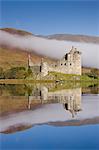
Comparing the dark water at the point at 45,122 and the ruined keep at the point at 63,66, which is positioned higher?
the ruined keep at the point at 63,66

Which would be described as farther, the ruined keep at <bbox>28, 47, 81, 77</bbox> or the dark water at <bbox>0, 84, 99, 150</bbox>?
the ruined keep at <bbox>28, 47, 81, 77</bbox>

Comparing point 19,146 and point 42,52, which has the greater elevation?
point 42,52

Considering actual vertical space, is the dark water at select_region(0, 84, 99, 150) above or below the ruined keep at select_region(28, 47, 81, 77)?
below

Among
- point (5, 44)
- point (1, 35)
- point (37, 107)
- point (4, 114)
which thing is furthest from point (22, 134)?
point (1, 35)

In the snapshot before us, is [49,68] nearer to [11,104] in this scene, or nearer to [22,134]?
[11,104]

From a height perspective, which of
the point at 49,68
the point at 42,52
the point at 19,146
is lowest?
the point at 19,146

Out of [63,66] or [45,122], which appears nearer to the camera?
[45,122]

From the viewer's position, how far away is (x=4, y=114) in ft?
29.3

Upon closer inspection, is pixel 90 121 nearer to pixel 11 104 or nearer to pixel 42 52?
pixel 11 104

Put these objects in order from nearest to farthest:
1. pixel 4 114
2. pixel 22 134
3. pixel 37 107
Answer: pixel 22 134 < pixel 4 114 < pixel 37 107

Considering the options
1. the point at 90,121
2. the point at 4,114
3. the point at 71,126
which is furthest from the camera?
the point at 4,114

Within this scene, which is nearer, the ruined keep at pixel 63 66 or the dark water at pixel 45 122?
the dark water at pixel 45 122

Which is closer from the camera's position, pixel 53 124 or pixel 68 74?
pixel 53 124

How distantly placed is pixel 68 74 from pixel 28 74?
173 inches
